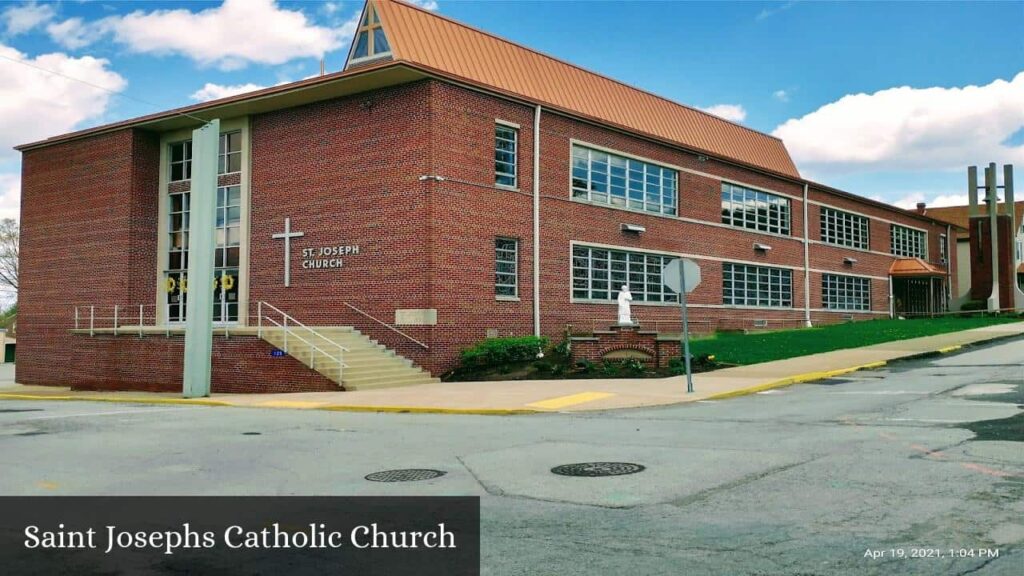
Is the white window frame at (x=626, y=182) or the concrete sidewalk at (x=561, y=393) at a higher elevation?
the white window frame at (x=626, y=182)

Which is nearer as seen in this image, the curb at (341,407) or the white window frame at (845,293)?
the curb at (341,407)

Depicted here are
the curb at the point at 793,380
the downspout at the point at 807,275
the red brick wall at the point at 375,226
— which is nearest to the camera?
the curb at the point at 793,380

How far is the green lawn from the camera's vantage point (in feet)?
82.1

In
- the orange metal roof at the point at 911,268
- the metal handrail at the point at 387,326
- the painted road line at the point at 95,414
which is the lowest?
the painted road line at the point at 95,414

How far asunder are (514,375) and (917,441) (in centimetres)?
1374

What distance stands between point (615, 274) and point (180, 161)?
16.3 meters

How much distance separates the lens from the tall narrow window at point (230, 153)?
2944cm

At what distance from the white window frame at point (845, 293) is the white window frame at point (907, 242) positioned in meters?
5.15

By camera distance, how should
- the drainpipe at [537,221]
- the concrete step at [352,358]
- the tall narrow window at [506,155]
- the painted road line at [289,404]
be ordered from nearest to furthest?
the painted road line at [289,404] → the concrete step at [352,358] → the tall narrow window at [506,155] → the drainpipe at [537,221]

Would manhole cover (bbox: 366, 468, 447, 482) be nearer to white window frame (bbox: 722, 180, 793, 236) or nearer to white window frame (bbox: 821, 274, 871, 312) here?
white window frame (bbox: 722, 180, 793, 236)

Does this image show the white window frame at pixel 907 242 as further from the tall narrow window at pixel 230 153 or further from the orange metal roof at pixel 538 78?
the tall narrow window at pixel 230 153

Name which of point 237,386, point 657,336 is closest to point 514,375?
point 657,336

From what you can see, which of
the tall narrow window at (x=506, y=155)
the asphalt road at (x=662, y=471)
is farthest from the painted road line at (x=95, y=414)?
the tall narrow window at (x=506, y=155)

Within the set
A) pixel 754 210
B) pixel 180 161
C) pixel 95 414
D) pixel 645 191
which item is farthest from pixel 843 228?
pixel 95 414
